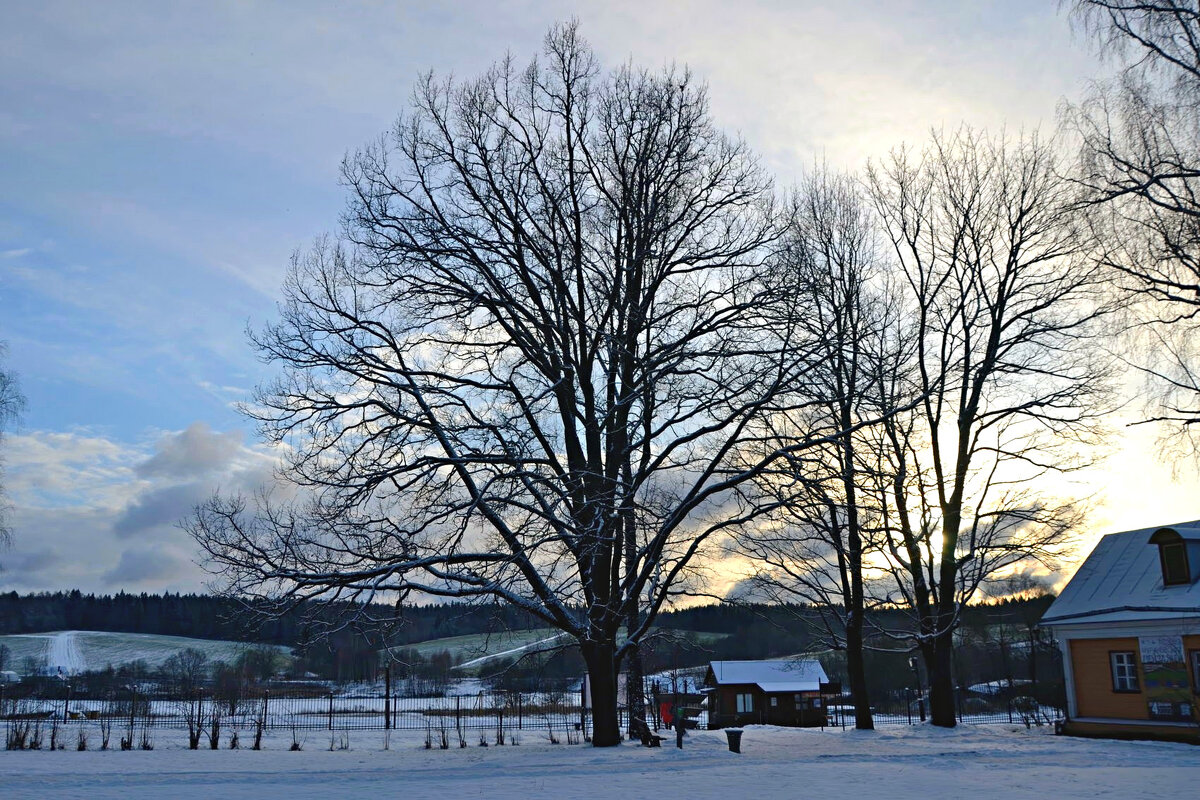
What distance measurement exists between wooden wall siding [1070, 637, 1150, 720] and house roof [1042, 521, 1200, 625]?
0.75 metres

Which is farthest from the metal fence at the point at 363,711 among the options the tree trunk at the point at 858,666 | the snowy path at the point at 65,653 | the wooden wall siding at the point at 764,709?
the snowy path at the point at 65,653

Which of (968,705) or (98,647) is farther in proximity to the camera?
(98,647)

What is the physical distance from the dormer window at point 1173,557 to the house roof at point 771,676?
31.2 meters

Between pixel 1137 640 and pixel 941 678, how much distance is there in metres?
5.16

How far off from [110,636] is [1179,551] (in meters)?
112

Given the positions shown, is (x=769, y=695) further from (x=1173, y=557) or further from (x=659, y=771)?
(x=659, y=771)

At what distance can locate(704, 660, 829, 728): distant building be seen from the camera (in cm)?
5288

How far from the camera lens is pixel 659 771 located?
15680 millimetres

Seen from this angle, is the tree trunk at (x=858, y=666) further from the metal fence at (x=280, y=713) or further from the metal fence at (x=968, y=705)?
the metal fence at (x=968, y=705)

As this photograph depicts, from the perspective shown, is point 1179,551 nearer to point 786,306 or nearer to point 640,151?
point 786,306

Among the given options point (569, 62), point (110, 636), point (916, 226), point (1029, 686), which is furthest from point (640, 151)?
point (110, 636)

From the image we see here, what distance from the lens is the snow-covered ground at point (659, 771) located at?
1291cm

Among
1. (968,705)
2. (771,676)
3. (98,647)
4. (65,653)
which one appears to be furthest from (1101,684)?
(98,647)

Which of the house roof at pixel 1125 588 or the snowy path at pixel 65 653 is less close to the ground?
the house roof at pixel 1125 588
